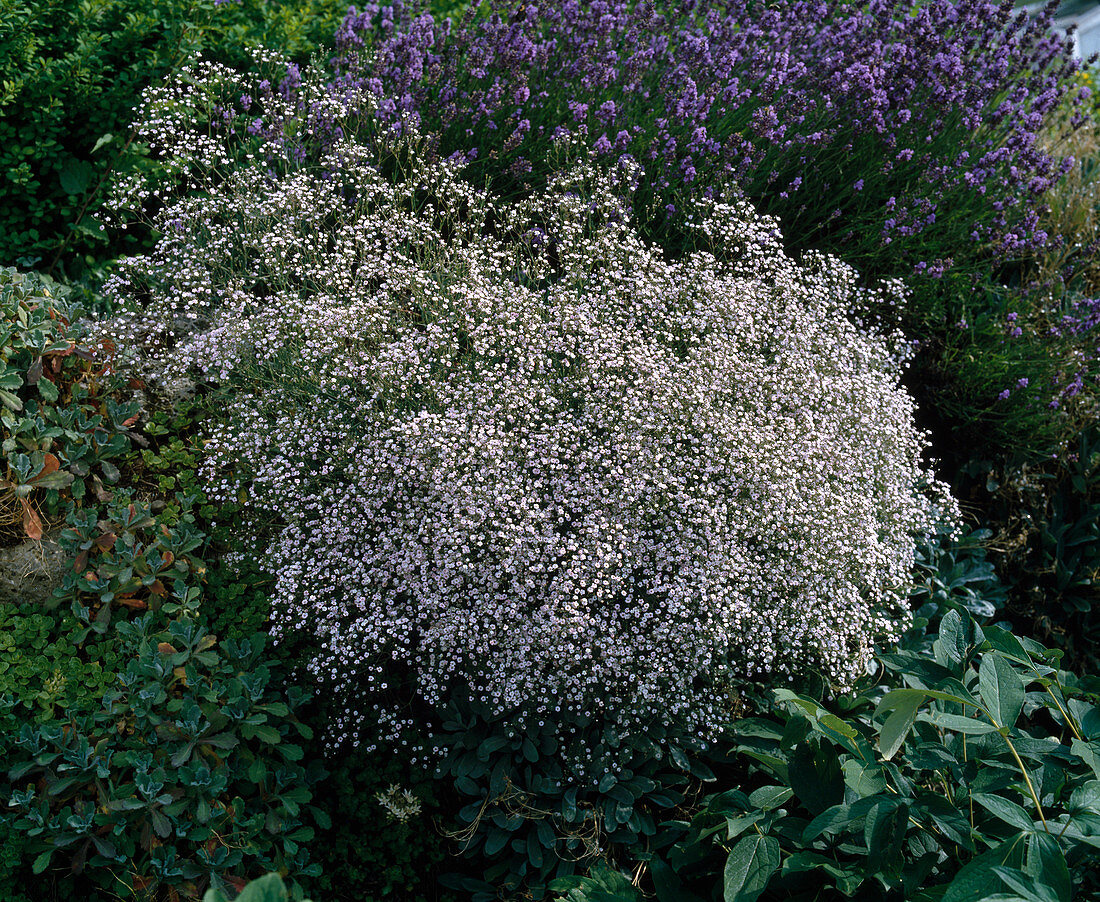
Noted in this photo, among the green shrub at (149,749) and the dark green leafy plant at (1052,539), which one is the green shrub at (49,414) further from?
the dark green leafy plant at (1052,539)

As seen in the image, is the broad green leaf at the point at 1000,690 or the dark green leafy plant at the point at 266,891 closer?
the dark green leafy plant at the point at 266,891

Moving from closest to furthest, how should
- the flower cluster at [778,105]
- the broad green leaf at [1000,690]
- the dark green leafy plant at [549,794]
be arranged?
the broad green leaf at [1000,690], the dark green leafy plant at [549,794], the flower cluster at [778,105]

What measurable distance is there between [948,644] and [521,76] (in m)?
3.59

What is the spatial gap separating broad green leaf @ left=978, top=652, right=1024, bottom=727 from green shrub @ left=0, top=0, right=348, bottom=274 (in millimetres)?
4142

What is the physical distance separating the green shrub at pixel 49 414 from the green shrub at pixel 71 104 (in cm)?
89

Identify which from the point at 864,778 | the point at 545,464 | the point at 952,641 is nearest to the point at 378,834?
the point at 545,464

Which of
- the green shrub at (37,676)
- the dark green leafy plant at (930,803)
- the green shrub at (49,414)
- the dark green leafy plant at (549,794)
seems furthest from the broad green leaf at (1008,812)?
the green shrub at (49,414)

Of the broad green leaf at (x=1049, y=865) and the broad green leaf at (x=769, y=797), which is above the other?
the broad green leaf at (x=1049, y=865)

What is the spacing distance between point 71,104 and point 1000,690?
498 cm

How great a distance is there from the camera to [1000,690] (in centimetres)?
200

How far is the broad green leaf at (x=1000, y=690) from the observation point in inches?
76.7

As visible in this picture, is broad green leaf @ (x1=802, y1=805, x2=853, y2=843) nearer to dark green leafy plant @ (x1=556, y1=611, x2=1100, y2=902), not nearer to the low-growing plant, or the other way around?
dark green leafy plant @ (x1=556, y1=611, x2=1100, y2=902)

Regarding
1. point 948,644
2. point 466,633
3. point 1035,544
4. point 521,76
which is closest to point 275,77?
point 521,76

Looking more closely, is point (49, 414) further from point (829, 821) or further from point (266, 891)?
point (829, 821)
